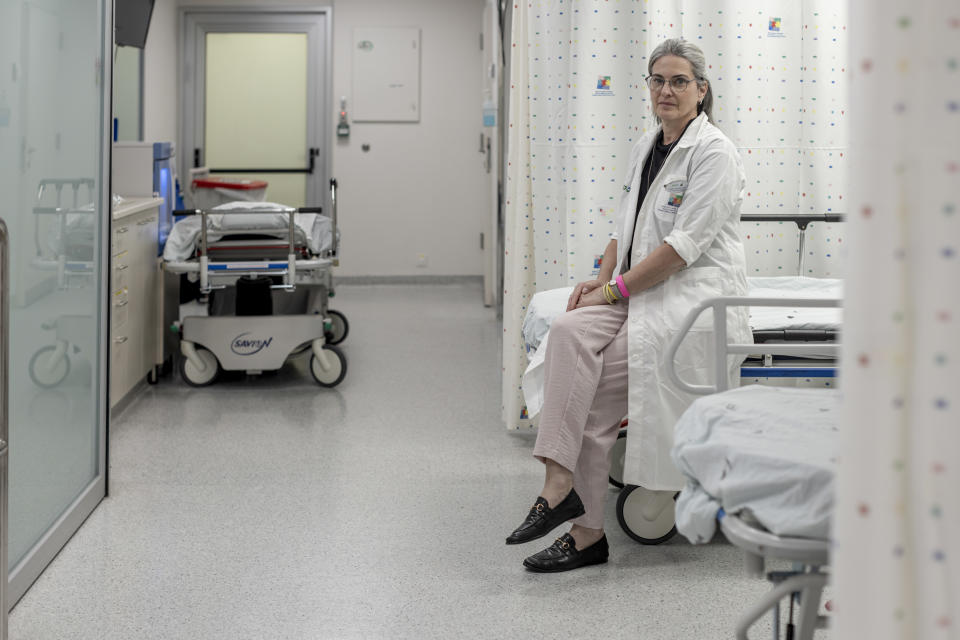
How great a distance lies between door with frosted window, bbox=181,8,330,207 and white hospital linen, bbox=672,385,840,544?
25.0 feet

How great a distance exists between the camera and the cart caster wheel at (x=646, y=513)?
321cm

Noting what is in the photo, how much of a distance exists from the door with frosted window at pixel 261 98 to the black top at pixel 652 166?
625 cm

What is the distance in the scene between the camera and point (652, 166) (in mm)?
3203

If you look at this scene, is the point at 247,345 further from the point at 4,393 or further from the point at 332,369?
the point at 4,393

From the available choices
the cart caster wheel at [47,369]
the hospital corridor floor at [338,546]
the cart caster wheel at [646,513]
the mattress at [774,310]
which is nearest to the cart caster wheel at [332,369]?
the hospital corridor floor at [338,546]

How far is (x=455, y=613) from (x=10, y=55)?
1736 mm

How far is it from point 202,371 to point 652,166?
2.92 metres

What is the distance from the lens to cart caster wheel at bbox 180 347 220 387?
17.5 ft

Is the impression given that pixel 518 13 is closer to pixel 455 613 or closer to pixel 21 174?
pixel 21 174

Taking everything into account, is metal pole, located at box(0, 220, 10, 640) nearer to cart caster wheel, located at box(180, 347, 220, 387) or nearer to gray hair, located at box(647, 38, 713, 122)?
gray hair, located at box(647, 38, 713, 122)

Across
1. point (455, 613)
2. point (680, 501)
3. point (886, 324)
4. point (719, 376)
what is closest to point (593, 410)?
point (455, 613)

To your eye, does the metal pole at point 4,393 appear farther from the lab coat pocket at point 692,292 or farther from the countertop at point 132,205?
the countertop at point 132,205

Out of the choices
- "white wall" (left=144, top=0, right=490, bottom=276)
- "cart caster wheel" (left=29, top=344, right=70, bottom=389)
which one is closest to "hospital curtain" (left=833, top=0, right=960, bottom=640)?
"cart caster wheel" (left=29, top=344, right=70, bottom=389)

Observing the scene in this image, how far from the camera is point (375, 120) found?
926 cm
